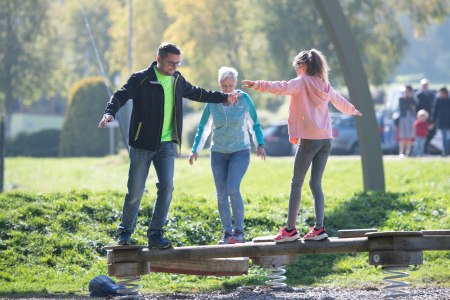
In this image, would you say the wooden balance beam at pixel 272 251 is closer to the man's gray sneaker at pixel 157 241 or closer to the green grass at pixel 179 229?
the man's gray sneaker at pixel 157 241

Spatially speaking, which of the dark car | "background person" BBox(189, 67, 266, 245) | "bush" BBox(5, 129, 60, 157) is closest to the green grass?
"background person" BBox(189, 67, 266, 245)

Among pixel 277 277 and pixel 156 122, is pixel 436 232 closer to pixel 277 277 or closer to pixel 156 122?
pixel 277 277

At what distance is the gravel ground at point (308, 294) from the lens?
1146 cm

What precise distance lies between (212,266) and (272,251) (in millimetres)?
941

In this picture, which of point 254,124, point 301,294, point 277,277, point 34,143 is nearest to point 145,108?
point 254,124

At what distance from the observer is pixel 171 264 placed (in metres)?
11.5

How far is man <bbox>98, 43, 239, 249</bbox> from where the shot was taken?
10.3m

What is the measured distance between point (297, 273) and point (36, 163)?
29.2 meters

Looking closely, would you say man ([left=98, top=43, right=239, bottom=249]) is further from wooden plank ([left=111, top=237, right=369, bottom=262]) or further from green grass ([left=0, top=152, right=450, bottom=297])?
green grass ([left=0, top=152, right=450, bottom=297])

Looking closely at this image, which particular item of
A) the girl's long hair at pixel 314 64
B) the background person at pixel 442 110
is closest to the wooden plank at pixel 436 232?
the girl's long hair at pixel 314 64

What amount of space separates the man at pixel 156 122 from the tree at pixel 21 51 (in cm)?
4811

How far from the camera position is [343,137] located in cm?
3703

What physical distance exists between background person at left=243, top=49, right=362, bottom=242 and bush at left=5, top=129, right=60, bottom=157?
42.6 m

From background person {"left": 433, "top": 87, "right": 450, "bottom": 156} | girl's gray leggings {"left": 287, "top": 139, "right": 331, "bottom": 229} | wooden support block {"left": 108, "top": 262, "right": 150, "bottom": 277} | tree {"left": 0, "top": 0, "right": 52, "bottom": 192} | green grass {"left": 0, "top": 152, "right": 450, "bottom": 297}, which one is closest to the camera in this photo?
girl's gray leggings {"left": 287, "top": 139, "right": 331, "bottom": 229}
